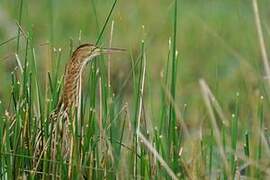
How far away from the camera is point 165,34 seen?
29.1 feet

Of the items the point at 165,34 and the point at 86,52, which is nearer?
the point at 86,52

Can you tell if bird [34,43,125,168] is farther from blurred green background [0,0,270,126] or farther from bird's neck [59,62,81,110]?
blurred green background [0,0,270,126]

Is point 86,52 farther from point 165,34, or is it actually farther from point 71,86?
point 165,34

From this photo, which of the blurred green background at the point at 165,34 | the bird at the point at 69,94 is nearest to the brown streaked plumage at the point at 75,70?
the bird at the point at 69,94

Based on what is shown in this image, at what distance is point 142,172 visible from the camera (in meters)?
4.50

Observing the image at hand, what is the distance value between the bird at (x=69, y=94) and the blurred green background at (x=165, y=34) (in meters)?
2.73

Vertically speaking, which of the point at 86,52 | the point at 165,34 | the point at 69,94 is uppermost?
the point at 165,34

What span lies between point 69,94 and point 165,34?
167 inches

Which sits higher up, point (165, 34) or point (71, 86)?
point (165, 34)

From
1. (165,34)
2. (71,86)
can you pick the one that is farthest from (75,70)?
(165,34)

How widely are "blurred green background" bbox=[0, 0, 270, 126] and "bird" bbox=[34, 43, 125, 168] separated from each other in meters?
2.73

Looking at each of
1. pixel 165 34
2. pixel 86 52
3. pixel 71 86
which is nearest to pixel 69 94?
pixel 71 86

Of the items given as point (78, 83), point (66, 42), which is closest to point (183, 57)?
point (66, 42)

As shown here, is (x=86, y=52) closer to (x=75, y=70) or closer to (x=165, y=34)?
(x=75, y=70)
